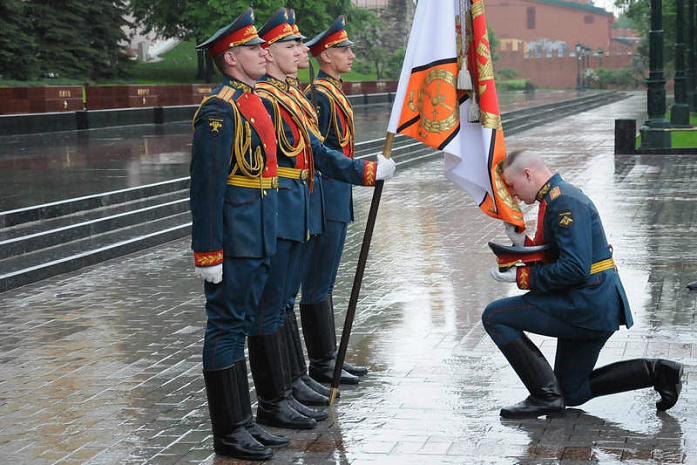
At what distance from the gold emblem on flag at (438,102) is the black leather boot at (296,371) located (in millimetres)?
1247

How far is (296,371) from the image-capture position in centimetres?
601

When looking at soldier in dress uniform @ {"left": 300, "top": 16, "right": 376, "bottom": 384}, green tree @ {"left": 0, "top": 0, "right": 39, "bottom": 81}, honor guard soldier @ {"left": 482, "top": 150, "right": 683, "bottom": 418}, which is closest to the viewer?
honor guard soldier @ {"left": 482, "top": 150, "right": 683, "bottom": 418}

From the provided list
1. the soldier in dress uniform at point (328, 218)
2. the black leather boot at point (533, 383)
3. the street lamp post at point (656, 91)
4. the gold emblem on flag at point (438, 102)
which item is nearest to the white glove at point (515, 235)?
the black leather boot at point (533, 383)

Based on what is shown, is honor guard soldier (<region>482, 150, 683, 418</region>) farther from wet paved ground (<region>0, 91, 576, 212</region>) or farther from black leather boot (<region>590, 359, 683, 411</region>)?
wet paved ground (<region>0, 91, 576, 212</region>)

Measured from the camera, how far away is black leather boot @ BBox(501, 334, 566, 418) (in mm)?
5535

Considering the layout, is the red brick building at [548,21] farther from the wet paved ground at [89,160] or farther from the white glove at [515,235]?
the white glove at [515,235]

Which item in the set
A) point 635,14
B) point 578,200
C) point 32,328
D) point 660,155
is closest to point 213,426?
point 578,200

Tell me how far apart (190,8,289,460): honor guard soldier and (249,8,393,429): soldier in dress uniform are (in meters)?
0.22

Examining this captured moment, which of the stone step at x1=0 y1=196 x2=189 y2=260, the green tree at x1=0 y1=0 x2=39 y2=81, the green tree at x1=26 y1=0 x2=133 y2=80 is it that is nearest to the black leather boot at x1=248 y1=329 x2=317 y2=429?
the stone step at x1=0 y1=196 x2=189 y2=260

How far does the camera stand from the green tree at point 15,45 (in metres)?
32.1

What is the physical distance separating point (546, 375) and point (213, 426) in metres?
1.72

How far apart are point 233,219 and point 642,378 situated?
7.39 feet

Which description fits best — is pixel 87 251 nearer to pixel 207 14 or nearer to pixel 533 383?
pixel 533 383

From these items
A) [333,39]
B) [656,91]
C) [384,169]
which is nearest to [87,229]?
[333,39]
